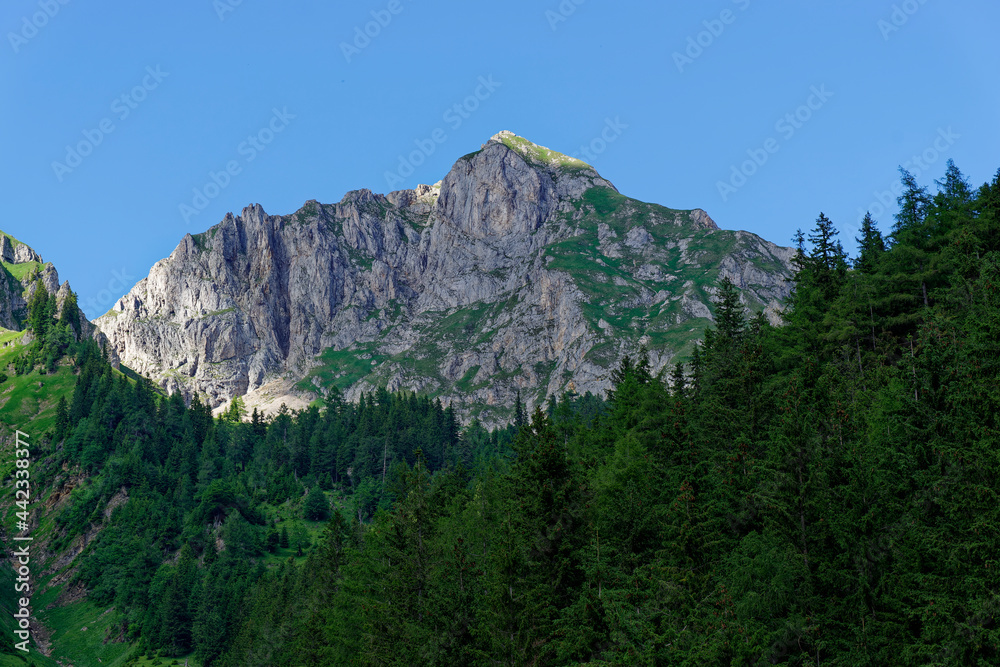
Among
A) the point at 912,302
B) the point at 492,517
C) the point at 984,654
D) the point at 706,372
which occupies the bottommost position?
the point at 984,654

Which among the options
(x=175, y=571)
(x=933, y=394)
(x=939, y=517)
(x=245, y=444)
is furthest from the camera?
(x=245, y=444)

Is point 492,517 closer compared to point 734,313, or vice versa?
point 492,517

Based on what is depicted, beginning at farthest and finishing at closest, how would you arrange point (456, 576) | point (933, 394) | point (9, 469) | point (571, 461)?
1. point (9, 469)
2. point (456, 576)
3. point (571, 461)
4. point (933, 394)

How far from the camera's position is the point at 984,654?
2759cm

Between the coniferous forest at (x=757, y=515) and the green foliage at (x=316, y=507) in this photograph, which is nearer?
the coniferous forest at (x=757, y=515)

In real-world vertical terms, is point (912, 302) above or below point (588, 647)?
above

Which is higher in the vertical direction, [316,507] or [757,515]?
[316,507]

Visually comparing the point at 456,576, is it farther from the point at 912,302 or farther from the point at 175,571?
the point at 175,571

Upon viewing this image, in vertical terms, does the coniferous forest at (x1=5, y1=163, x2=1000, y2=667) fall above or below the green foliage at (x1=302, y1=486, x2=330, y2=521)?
below

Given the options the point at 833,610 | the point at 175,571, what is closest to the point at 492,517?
the point at 833,610

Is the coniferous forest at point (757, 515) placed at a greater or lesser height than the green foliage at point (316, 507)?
lesser

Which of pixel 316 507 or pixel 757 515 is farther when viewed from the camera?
pixel 316 507

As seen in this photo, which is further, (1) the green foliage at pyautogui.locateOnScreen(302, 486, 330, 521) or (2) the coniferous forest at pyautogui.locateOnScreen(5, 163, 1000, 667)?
(1) the green foliage at pyautogui.locateOnScreen(302, 486, 330, 521)

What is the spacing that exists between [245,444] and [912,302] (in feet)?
535
